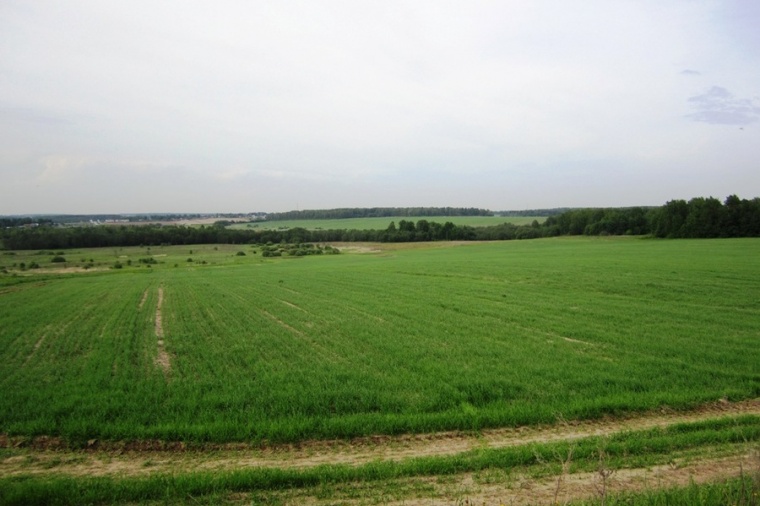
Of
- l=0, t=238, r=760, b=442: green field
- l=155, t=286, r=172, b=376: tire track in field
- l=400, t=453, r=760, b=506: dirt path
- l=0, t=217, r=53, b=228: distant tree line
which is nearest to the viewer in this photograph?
l=400, t=453, r=760, b=506: dirt path

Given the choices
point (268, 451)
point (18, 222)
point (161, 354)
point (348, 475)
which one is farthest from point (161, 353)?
point (18, 222)

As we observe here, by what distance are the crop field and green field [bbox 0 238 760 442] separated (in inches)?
2.7

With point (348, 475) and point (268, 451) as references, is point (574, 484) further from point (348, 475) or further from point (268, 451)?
point (268, 451)

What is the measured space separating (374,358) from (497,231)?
115 metres

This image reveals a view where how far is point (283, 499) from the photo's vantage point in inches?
259

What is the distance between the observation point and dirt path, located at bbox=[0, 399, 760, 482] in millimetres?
7887

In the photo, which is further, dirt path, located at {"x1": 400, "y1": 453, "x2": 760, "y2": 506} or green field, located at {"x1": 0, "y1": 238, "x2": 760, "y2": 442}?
green field, located at {"x1": 0, "y1": 238, "x2": 760, "y2": 442}

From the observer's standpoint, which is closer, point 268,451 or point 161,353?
point 268,451

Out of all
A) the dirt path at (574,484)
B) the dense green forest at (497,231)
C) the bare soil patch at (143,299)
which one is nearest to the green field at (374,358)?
the bare soil patch at (143,299)

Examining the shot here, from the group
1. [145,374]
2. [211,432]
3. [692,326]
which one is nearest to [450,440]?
[211,432]

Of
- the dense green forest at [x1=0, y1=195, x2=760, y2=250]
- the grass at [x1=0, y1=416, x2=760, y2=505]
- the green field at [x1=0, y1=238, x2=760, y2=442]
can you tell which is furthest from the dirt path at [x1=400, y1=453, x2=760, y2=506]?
the dense green forest at [x1=0, y1=195, x2=760, y2=250]

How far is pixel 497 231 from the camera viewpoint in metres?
123

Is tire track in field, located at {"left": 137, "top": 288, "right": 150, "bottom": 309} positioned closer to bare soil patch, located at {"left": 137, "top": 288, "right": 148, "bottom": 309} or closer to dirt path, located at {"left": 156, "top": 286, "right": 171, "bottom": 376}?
bare soil patch, located at {"left": 137, "top": 288, "right": 148, "bottom": 309}

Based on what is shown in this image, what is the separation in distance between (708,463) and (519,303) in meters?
17.1
